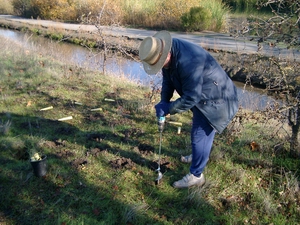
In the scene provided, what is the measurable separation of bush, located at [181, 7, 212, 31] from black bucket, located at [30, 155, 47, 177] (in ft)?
52.5

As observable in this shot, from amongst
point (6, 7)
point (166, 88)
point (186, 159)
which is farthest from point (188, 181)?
point (6, 7)

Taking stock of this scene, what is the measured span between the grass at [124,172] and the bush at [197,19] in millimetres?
13467

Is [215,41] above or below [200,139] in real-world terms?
above

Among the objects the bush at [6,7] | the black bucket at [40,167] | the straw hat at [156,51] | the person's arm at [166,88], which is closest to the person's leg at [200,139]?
the person's arm at [166,88]

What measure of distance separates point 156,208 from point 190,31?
54.7 ft

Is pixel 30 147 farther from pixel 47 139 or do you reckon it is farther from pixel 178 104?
pixel 178 104

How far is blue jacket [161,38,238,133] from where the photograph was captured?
2.72 meters

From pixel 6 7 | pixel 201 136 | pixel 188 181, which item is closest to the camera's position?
pixel 201 136

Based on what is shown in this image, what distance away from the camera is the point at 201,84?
110 inches

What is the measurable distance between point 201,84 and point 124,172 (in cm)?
148

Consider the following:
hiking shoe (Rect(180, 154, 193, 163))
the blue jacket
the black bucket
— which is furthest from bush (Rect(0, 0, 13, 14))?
the blue jacket

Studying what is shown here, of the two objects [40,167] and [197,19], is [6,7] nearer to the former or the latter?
[197,19]

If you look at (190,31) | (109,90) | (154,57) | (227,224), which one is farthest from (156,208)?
(190,31)

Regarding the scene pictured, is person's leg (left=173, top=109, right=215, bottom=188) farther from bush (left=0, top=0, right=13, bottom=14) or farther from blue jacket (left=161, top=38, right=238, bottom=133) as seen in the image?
bush (left=0, top=0, right=13, bottom=14)
